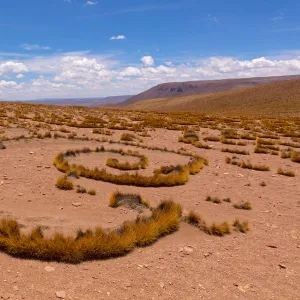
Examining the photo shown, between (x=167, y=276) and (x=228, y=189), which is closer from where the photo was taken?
(x=167, y=276)

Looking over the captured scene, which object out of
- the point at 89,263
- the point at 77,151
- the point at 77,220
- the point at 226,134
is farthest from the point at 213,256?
the point at 226,134

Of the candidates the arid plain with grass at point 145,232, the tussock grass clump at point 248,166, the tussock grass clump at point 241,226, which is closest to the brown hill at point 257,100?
the tussock grass clump at point 248,166

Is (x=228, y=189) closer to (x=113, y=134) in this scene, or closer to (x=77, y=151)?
(x=77, y=151)

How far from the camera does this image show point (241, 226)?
8719 millimetres

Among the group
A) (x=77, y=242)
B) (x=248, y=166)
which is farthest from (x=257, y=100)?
(x=77, y=242)

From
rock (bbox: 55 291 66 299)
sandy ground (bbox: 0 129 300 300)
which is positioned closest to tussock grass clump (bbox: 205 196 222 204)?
sandy ground (bbox: 0 129 300 300)

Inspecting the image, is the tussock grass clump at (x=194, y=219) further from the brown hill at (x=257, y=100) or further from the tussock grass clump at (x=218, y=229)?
the brown hill at (x=257, y=100)

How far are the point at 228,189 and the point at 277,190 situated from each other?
2128mm

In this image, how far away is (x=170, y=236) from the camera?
26.3ft

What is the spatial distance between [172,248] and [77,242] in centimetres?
225

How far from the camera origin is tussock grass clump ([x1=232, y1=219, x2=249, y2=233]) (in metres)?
8.60

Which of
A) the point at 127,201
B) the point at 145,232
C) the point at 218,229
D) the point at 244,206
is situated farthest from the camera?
the point at 244,206

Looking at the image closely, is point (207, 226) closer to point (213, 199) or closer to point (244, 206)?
point (244, 206)

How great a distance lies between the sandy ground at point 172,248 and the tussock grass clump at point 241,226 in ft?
0.65
